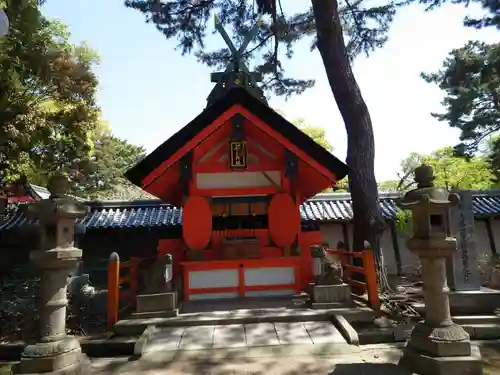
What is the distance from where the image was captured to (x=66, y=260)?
5008 millimetres

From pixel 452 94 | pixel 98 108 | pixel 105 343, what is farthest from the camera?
pixel 452 94

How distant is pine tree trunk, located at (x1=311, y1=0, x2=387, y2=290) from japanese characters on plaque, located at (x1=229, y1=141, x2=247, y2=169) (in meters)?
2.72

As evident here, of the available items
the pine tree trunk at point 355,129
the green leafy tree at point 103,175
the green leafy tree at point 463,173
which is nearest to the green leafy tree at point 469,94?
the green leafy tree at point 463,173

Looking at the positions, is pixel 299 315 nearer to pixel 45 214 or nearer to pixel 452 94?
pixel 45 214

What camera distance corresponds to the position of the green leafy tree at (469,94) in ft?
54.5

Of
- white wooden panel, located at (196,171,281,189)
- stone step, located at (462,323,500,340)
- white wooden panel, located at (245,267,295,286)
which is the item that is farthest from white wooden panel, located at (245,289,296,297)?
stone step, located at (462,323,500,340)

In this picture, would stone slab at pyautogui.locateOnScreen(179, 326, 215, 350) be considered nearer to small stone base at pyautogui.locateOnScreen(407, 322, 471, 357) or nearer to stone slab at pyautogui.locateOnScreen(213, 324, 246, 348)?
stone slab at pyautogui.locateOnScreen(213, 324, 246, 348)

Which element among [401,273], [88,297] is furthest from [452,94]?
[88,297]

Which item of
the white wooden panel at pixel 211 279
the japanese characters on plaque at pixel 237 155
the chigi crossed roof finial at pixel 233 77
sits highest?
the chigi crossed roof finial at pixel 233 77

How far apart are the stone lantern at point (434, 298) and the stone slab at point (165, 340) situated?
3506 mm

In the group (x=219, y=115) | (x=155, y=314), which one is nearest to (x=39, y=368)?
(x=155, y=314)

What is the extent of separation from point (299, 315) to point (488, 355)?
10.1 feet

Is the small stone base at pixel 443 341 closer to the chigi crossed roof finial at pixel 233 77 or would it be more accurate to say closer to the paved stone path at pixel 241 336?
the paved stone path at pixel 241 336

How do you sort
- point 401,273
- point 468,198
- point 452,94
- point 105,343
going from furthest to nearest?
point 452,94 → point 401,273 → point 468,198 → point 105,343
